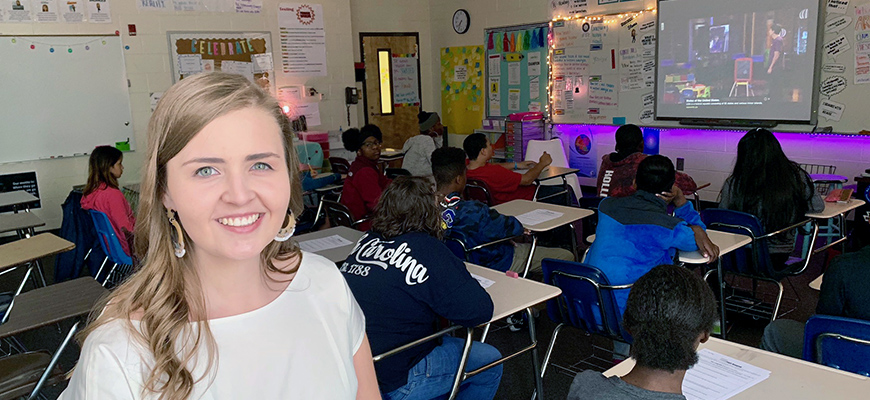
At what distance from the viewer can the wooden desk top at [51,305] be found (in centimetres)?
223

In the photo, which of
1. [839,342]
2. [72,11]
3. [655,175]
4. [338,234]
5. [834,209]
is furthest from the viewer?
[72,11]

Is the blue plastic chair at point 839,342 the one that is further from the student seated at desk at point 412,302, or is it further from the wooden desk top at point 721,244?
the student seated at desk at point 412,302

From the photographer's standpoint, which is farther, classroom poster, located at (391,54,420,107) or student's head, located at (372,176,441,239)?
classroom poster, located at (391,54,420,107)

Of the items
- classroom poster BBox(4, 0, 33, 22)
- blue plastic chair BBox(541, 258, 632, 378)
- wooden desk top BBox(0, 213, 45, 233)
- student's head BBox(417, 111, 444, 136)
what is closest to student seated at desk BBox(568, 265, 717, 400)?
blue plastic chair BBox(541, 258, 632, 378)

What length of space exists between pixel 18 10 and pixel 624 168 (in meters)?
5.64

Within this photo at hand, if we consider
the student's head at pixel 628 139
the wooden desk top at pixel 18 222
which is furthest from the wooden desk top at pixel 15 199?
the student's head at pixel 628 139

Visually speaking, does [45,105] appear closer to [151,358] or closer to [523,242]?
[523,242]

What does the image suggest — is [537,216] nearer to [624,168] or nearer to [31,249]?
[624,168]

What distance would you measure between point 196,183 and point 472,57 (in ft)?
26.2

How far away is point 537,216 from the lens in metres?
3.75

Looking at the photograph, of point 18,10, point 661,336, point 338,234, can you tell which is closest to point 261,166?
point 661,336

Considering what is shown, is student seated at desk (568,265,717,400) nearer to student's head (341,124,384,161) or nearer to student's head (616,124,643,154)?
student's head (616,124,643,154)

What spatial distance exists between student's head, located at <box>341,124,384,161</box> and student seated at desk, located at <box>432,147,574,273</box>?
Answer: 1.31 m

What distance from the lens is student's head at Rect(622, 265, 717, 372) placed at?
4.83ft
